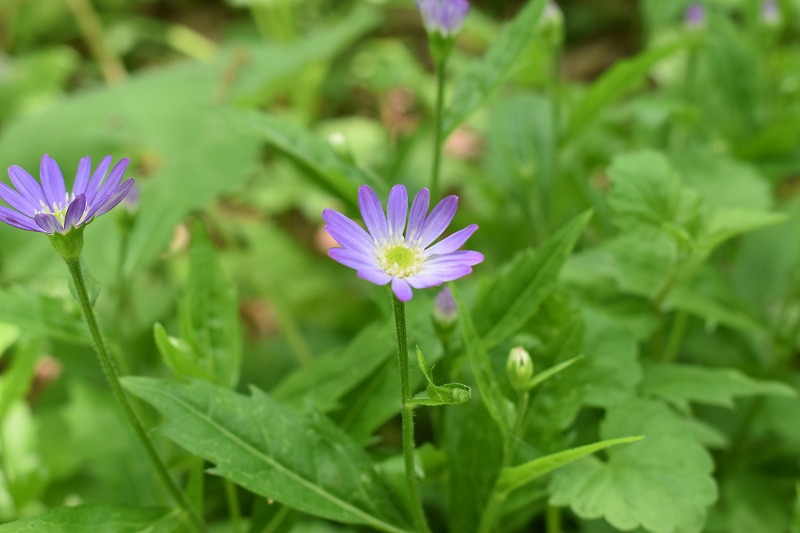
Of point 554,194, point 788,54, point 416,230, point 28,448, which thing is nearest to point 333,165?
point 416,230

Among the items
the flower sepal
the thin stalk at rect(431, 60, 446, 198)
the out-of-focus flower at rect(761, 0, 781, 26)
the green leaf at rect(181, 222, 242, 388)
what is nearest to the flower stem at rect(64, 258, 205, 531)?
the flower sepal

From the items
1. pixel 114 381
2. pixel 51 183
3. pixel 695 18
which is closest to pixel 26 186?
pixel 51 183

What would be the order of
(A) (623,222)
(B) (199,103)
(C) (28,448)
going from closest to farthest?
(A) (623,222) < (C) (28,448) < (B) (199,103)

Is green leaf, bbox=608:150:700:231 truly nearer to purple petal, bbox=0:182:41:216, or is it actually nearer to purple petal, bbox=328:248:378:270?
purple petal, bbox=328:248:378:270

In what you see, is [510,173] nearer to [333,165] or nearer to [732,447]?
[333,165]

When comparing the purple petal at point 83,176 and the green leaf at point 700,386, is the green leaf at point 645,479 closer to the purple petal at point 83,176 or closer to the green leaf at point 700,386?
the green leaf at point 700,386

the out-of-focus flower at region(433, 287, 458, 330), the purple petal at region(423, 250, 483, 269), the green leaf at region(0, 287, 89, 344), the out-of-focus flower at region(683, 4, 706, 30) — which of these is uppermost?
the out-of-focus flower at region(683, 4, 706, 30)

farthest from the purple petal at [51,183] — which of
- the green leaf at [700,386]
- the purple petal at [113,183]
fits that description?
the green leaf at [700,386]
